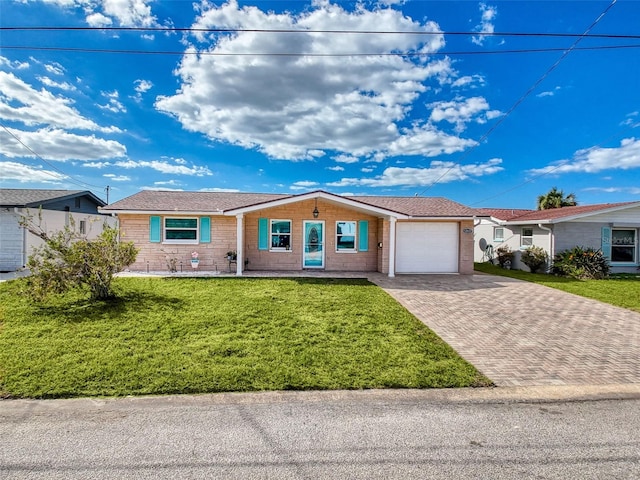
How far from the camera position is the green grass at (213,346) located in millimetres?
4156

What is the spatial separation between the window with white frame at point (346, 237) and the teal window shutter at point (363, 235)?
9.1 inches

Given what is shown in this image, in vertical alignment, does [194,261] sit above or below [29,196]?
below

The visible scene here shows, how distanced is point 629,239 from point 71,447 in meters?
22.2

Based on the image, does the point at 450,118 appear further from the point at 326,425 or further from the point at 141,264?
the point at 326,425

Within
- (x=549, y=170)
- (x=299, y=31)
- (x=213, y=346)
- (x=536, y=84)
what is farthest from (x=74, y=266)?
(x=549, y=170)

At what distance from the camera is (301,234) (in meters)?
14.5

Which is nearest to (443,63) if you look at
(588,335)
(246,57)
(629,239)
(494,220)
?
(246,57)

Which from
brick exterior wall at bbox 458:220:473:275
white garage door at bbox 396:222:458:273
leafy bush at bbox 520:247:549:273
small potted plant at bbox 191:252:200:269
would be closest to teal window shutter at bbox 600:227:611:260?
leafy bush at bbox 520:247:549:273

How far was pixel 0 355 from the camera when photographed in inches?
191

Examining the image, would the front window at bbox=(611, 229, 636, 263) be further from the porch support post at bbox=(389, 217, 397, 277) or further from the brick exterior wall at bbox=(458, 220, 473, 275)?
the porch support post at bbox=(389, 217, 397, 277)

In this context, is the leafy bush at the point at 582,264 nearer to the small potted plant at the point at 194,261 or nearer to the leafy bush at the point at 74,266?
the small potted plant at the point at 194,261

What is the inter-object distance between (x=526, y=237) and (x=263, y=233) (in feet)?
46.9

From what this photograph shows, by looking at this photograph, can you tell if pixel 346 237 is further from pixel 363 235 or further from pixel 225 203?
pixel 225 203

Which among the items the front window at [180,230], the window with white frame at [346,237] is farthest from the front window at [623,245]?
the front window at [180,230]
